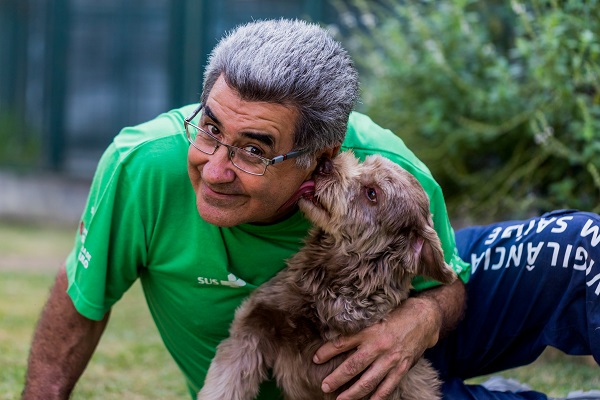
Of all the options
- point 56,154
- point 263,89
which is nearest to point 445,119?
point 263,89

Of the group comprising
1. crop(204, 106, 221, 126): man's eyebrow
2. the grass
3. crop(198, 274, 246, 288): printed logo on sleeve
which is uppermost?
crop(204, 106, 221, 126): man's eyebrow

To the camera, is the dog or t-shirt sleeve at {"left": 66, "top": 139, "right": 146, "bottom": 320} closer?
the dog

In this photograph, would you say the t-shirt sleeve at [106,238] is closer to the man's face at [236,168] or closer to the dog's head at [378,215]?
the man's face at [236,168]

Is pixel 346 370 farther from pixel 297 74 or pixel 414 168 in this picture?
pixel 297 74

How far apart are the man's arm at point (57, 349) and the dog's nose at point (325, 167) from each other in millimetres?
1227

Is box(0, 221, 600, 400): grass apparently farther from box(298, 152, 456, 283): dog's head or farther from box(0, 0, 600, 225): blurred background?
box(298, 152, 456, 283): dog's head

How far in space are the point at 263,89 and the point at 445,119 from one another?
404 cm

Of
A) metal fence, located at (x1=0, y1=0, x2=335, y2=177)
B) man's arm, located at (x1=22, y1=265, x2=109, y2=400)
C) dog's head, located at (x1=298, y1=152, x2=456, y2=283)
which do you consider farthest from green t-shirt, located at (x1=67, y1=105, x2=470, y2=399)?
metal fence, located at (x1=0, y1=0, x2=335, y2=177)

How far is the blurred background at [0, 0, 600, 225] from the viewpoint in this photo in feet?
20.6

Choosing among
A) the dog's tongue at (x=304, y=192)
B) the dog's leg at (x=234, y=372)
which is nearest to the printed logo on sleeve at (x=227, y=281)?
the dog's leg at (x=234, y=372)

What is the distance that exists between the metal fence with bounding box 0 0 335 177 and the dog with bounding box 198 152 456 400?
7.59 meters

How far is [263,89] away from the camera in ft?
11.6

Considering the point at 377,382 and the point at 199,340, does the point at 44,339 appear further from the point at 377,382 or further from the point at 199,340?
the point at 377,382

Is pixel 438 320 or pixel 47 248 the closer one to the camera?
pixel 438 320
